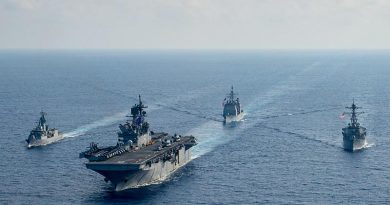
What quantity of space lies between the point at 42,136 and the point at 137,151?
24.1 metres

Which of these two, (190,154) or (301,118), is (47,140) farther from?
(301,118)

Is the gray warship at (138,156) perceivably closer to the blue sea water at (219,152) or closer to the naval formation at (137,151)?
the naval formation at (137,151)

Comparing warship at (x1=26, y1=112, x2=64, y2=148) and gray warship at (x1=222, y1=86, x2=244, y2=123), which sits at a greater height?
gray warship at (x1=222, y1=86, x2=244, y2=123)

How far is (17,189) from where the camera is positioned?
74.2m

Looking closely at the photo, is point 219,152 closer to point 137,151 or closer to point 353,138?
point 137,151

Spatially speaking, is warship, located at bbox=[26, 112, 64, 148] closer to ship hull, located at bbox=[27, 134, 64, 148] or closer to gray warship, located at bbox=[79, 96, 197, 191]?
ship hull, located at bbox=[27, 134, 64, 148]

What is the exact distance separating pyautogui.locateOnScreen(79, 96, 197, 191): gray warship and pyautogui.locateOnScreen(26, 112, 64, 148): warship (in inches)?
633

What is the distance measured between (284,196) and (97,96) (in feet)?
351

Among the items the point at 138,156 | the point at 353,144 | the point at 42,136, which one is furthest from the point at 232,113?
the point at 138,156

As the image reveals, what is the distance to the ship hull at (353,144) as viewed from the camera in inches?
3782

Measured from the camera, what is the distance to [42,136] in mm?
103250

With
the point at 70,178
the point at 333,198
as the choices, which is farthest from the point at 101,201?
the point at 333,198

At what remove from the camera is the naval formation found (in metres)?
73.8

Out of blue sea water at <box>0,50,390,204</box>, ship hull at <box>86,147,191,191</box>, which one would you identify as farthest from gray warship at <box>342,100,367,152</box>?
ship hull at <box>86,147,191,191</box>
